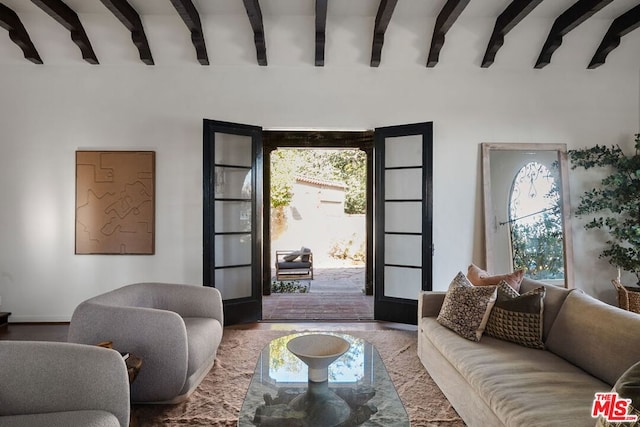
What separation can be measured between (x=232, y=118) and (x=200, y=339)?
2.71m

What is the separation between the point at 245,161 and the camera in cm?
421

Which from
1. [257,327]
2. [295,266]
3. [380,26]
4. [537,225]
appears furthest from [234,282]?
[537,225]

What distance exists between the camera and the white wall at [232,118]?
13.8ft

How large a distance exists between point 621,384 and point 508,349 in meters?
1.01

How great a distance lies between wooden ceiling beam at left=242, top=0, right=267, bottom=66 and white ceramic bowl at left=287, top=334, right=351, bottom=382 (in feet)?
9.93

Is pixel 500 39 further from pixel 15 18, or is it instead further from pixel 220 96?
pixel 15 18

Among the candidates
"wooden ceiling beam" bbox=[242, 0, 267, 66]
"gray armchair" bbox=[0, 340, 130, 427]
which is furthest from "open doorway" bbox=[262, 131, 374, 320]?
"gray armchair" bbox=[0, 340, 130, 427]

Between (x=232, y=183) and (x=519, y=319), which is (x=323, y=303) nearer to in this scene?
(x=232, y=183)

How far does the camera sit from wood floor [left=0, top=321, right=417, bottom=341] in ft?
12.4

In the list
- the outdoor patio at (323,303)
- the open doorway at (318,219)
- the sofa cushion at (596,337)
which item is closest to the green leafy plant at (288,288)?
the open doorway at (318,219)

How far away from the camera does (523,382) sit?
1.77 metres

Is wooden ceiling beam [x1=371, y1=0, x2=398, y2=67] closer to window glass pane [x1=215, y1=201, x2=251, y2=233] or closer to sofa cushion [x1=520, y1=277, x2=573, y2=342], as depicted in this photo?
window glass pane [x1=215, y1=201, x2=251, y2=233]

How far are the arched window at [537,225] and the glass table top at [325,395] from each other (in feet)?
9.69

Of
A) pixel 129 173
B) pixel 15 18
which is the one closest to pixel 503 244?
pixel 129 173
